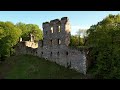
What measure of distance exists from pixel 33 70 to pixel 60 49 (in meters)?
3.28

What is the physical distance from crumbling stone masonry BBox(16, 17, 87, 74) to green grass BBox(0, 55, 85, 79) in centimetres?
57

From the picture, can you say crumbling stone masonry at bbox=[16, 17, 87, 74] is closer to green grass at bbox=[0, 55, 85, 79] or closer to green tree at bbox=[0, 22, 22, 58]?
green grass at bbox=[0, 55, 85, 79]

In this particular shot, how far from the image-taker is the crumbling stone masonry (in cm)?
2620

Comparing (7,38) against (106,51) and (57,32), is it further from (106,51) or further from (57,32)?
(106,51)

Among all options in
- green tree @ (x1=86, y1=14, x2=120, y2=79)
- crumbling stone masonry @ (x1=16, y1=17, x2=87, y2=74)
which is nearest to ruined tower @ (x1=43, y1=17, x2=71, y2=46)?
crumbling stone masonry @ (x1=16, y1=17, x2=87, y2=74)

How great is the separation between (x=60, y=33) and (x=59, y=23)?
0.98m

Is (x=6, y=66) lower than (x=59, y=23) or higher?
lower

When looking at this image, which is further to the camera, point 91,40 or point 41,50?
point 41,50

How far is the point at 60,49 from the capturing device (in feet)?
93.8

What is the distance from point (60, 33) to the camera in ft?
94.2

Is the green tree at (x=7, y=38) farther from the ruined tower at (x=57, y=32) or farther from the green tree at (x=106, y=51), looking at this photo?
the green tree at (x=106, y=51)
